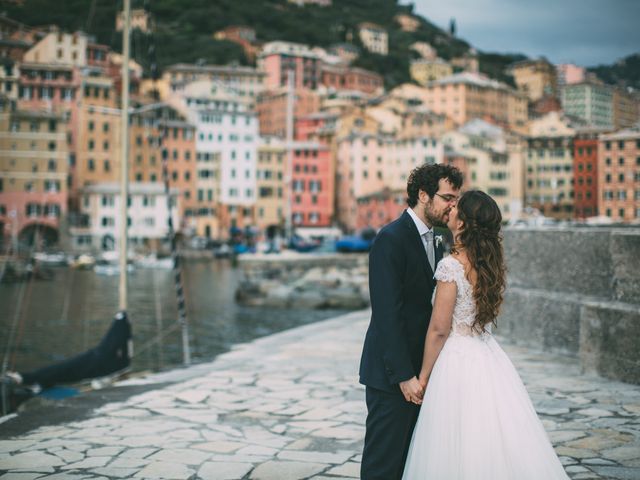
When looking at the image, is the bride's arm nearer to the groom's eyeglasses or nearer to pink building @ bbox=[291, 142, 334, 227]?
the groom's eyeglasses

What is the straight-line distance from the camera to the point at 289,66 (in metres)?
125

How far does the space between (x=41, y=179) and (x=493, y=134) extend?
183 feet

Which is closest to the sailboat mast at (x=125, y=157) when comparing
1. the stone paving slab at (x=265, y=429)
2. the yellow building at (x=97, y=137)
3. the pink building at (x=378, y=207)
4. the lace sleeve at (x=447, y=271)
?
the stone paving slab at (x=265, y=429)

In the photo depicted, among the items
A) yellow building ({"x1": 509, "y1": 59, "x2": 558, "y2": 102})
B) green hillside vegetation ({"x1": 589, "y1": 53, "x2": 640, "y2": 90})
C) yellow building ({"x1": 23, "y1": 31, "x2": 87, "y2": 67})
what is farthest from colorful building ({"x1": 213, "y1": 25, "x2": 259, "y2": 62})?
green hillside vegetation ({"x1": 589, "y1": 53, "x2": 640, "y2": 90})

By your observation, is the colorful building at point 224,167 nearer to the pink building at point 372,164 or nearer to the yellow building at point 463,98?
the pink building at point 372,164

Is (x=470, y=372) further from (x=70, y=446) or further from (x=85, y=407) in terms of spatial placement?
(x=85, y=407)

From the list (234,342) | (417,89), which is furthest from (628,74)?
(417,89)

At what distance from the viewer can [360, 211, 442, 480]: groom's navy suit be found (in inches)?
146

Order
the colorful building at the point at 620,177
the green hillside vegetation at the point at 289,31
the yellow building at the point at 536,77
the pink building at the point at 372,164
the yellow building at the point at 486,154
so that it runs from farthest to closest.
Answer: the yellow building at the point at 536,77 → the green hillside vegetation at the point at 289,31 → the pink building at the point at 372,164 → the yellow building at the point at 486,154 → the colorful building at the point at 620,177

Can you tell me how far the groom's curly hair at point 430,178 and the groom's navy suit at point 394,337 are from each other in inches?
5.7

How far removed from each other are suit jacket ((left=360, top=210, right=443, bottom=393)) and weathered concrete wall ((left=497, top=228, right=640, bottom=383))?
3.79 meters

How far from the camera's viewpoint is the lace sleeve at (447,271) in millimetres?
3680

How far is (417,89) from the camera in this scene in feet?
393

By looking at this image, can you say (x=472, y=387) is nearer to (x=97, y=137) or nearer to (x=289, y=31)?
(x=97, y=137)
